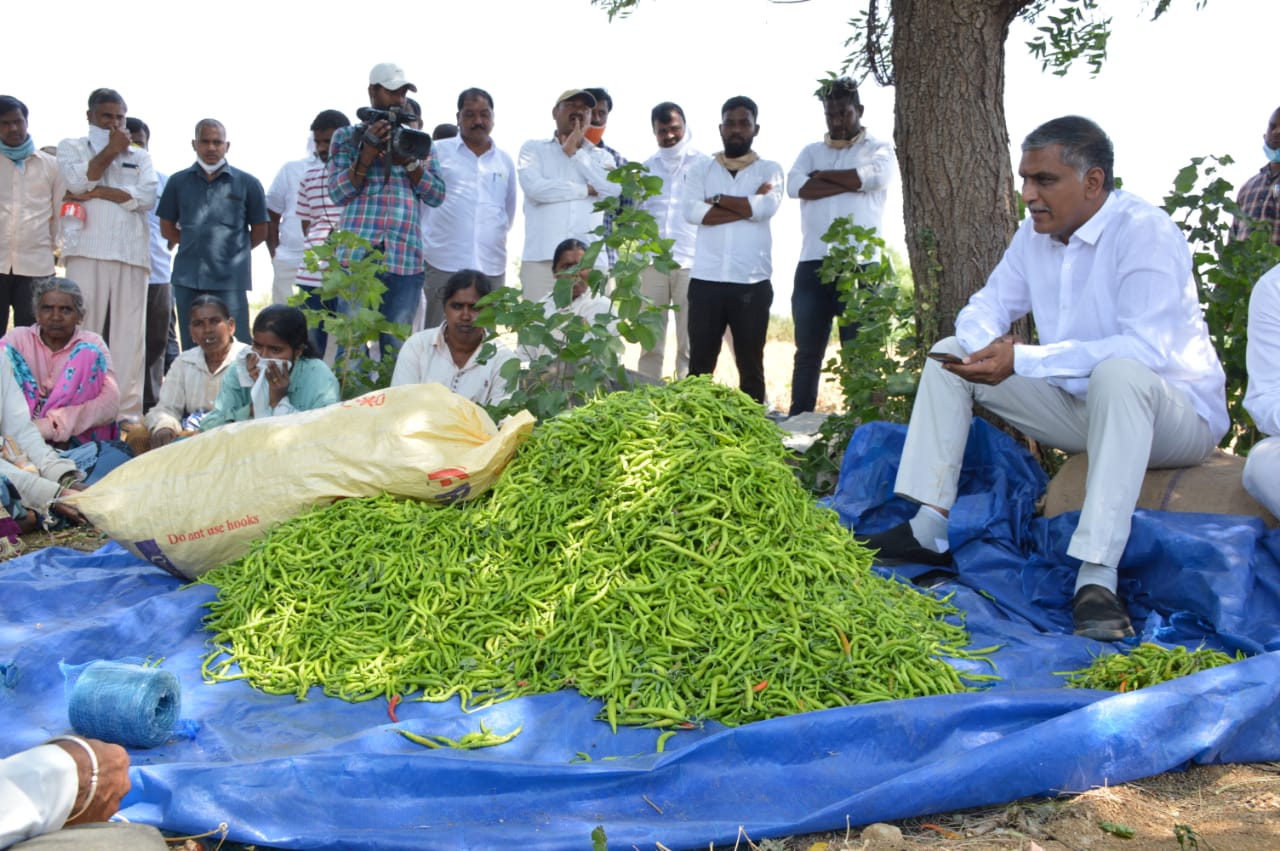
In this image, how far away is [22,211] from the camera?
7105mm

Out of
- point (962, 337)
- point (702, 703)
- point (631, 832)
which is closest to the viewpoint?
point (631, 832)

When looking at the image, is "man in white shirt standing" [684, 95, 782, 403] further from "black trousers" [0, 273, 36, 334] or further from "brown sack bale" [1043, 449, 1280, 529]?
Result: "black trousers" [0, 273, 36, 334]

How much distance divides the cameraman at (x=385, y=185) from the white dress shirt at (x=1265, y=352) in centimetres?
424

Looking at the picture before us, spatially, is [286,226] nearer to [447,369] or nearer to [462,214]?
[462,214]

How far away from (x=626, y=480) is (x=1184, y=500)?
78.8 inches

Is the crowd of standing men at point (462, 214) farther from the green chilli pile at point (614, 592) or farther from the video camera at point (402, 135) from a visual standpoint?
the green chilli pile at point (614, 592)

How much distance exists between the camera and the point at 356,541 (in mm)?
3902

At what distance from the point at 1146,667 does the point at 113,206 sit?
658cm

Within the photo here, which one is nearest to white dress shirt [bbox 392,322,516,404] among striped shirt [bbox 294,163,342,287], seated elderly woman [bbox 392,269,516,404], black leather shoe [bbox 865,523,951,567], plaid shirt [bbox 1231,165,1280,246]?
seated elderly woman [bbox 392,269,516,404]

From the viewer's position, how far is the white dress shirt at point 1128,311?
155 inches

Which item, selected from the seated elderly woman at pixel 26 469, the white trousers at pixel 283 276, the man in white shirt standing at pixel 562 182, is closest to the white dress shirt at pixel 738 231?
the man in white shirt standing at pixel 562 182

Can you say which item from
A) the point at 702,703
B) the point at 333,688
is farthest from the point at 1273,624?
the point at 333,688

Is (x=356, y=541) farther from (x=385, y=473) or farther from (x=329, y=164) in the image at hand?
(x=329, y=164)

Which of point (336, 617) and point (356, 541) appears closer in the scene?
point (336, 617)
